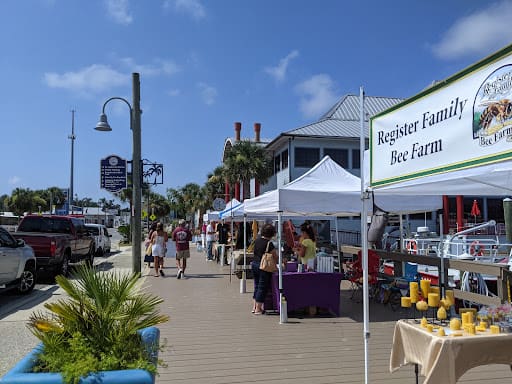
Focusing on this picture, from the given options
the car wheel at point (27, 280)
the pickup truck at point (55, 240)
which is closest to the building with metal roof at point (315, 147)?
the pickup truck at point (55, 240)

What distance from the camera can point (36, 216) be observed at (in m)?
16.4

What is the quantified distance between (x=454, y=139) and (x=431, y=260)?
17.4 feet

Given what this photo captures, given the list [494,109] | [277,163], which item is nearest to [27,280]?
[494,109]

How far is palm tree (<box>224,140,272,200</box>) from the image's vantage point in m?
30.7

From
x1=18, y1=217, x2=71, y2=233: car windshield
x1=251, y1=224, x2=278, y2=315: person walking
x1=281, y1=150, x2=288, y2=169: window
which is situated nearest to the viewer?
x1=251, y1=224, x2=278, y2=315: person walking

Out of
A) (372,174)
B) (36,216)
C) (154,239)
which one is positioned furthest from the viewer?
(36,216)

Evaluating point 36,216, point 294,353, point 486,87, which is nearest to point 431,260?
point 294,353

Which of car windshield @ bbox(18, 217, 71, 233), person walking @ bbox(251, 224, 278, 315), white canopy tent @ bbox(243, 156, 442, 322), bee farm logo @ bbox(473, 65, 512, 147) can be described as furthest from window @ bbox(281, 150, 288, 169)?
bee farm logo @ bbox(473, 65, 512, 147)

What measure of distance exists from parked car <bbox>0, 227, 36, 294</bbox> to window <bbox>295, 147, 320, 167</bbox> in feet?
62.8

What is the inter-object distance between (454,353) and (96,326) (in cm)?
270

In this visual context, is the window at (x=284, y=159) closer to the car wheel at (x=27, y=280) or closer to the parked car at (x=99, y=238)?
the parked car at (x=99, y=238)

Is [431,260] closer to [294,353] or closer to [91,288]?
[294,353]

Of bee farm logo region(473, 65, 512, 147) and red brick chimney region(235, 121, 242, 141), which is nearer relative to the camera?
bee farm logo region(473, 65, 512, 147)

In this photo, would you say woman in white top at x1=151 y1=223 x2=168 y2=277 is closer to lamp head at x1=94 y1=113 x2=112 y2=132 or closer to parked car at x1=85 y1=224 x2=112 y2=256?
lamp head at x1=94 y1=113 x2=112 y2=132
